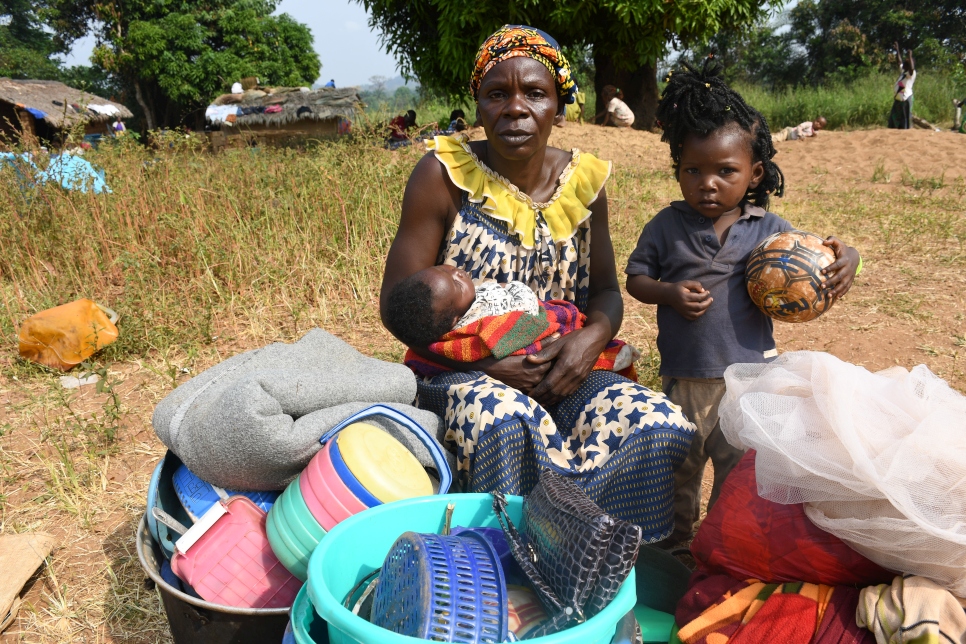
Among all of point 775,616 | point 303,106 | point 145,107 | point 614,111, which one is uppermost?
→ point 145,107

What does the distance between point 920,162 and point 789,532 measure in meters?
10.8

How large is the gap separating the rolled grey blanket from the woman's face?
31.8 inches

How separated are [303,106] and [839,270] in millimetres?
14956

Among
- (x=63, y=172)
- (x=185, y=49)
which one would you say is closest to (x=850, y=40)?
(x=185, y=49)

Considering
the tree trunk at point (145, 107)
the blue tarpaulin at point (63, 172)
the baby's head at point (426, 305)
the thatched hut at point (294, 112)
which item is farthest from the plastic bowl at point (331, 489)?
the tree trunk at point (145, 107)

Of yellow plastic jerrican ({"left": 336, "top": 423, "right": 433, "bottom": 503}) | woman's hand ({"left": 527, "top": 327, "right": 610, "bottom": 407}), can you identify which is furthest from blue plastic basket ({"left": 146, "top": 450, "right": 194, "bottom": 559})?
woman's hand ({"left": 527, "top": 327, "right": 610, "bottom": 407})

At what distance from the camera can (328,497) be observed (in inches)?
59.3

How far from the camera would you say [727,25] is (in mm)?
12125

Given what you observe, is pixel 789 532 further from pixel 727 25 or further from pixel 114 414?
pixel 727 25


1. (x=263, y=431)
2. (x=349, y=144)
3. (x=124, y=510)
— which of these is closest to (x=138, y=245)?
(x=349, y=144)

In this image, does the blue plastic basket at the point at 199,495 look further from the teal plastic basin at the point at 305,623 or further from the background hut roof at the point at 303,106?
the background hut roof at the point at 303,106

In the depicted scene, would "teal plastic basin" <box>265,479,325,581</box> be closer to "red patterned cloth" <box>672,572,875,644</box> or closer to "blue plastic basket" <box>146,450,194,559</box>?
"blue plastic basket" <box>146,450,194,559</box>

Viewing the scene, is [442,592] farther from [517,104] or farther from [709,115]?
[709,115]

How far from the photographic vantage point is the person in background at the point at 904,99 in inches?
563
